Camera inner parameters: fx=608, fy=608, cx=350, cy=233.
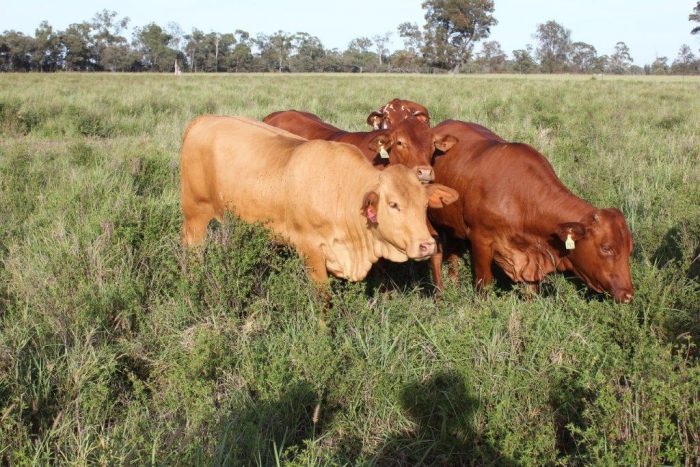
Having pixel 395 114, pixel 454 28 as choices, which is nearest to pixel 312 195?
pixel 395 114

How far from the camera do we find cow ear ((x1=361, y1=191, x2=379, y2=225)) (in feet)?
13.3

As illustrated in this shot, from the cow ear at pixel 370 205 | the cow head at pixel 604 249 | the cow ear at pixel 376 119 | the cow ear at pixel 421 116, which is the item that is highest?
the cow ear at pixel 421 116

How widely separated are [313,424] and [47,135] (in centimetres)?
1106

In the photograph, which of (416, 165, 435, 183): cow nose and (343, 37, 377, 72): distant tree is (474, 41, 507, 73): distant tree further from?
(416, 165, 435, 183): cow nose

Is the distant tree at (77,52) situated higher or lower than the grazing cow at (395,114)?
higher

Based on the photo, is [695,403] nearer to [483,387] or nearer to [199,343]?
[483,387]

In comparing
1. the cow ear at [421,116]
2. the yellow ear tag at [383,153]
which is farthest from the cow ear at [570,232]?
the cow ear at [421,116]

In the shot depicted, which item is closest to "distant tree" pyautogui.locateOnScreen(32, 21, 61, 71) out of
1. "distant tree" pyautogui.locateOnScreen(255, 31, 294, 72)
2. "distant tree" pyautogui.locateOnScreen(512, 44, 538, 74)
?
"distant tree" pyautogui.locateOnScreen(255, 31, 294, 72)

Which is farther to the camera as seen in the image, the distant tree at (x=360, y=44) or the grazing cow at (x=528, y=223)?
the distant tree at (x=360, y=44)

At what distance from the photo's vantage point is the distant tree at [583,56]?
3862 inches

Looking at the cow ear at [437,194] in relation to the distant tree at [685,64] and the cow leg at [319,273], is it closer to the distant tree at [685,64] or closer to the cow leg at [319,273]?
the cow leg at [319,273]

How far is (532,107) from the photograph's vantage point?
52.2ft

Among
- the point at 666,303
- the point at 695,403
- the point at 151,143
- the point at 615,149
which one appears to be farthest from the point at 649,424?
the point at 151,143

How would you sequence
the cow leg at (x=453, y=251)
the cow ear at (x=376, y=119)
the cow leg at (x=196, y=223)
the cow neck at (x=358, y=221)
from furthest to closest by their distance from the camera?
the cow ear at (x=376, y=119), the cow leg at (x=453, y=251), the cow leg at (x=196, y=223), the cow neck at (x=358, y=221)
